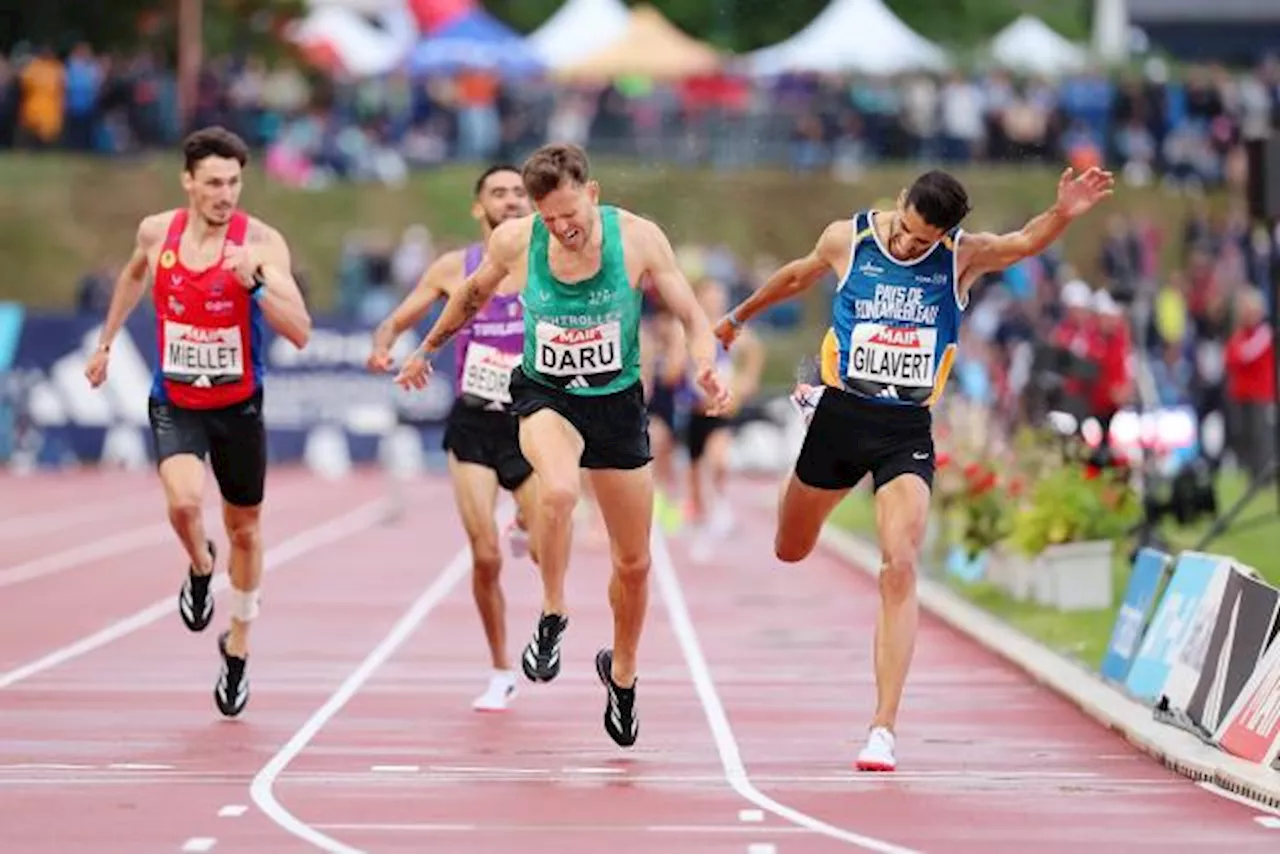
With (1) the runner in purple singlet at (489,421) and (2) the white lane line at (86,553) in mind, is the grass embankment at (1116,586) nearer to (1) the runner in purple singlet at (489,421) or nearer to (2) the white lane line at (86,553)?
(1) the runner in purple singlet at (489,421)

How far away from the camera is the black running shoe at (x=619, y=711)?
42.8 feet

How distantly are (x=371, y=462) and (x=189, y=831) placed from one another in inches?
1249

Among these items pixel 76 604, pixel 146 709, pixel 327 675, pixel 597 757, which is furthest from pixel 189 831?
pixel 76 604

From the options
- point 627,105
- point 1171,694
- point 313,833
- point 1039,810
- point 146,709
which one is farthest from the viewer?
point 627,105

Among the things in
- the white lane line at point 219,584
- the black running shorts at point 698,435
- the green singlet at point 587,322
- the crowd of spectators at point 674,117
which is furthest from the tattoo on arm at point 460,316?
the crowd of spectators at point 674,117

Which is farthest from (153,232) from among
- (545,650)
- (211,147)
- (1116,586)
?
(1116,586)

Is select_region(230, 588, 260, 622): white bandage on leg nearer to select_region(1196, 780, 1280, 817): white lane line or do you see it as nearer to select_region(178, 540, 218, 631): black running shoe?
select_region(178, 540, 218, 631): black running shoe

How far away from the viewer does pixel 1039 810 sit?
11.4m

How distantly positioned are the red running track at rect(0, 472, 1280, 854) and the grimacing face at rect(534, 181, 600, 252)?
6.59 feet

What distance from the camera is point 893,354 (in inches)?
508

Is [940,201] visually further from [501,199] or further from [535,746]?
[501,199]

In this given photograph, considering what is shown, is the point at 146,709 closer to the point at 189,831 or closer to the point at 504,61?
the point at 189,831

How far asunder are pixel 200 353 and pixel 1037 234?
368cm

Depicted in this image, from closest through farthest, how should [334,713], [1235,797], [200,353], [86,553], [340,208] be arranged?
[1235,797], [200,353], [334,713], [86,553], [340,208]
